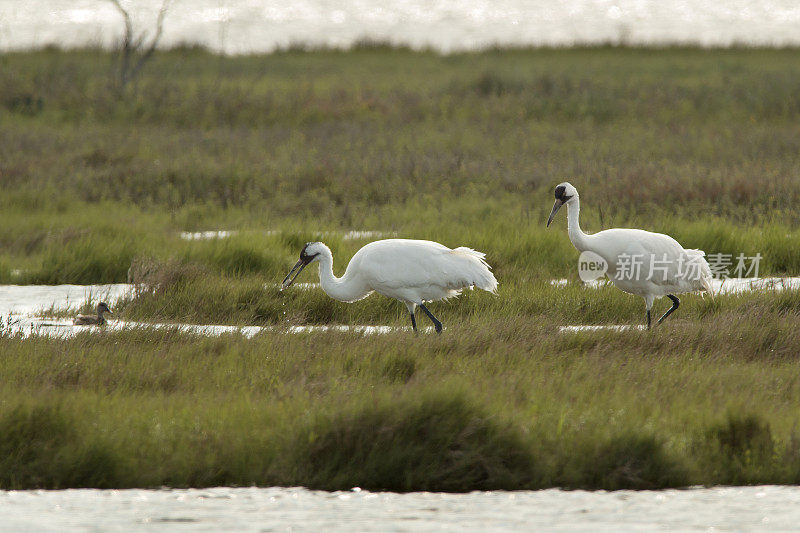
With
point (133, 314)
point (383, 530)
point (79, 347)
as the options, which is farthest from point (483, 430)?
point (133, 314)

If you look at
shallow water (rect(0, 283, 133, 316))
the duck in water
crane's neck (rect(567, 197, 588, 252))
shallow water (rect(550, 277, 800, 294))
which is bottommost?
shallow water (rect(0, 283, 133, 316))

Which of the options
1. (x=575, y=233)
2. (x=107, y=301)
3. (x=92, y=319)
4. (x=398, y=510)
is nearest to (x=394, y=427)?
(x=398, y=510)

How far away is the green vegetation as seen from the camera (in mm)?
6152

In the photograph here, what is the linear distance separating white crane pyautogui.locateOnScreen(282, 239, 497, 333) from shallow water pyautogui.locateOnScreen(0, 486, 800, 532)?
12.0 ft

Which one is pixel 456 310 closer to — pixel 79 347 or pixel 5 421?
pixel 79 347

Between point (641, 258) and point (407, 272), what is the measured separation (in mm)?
2198

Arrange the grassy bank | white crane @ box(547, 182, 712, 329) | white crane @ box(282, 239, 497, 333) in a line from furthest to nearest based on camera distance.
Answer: white crane @ box(547, 182, 712, 329), white crane @ box(282, 239, 497, 333), the grassy bank

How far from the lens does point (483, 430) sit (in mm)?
6219

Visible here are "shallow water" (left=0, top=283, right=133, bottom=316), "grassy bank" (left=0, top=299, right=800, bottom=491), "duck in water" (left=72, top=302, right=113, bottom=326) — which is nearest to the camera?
"grassy bank" (left=0, top=299, right=800, bottom=491)

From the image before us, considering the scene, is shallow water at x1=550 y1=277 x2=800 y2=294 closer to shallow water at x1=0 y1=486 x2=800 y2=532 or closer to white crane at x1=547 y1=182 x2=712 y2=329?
white crane at x1=547 y1=182 x2=712 y2=329

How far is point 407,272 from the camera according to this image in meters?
9.54

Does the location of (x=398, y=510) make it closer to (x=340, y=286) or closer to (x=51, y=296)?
(x=340, y=286)

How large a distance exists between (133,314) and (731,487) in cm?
644

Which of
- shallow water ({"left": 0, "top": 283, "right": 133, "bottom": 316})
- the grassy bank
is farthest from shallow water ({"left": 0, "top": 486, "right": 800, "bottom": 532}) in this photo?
shallow water ({"left": 0, "top": 283, "right": 133, "bottom": 316})
